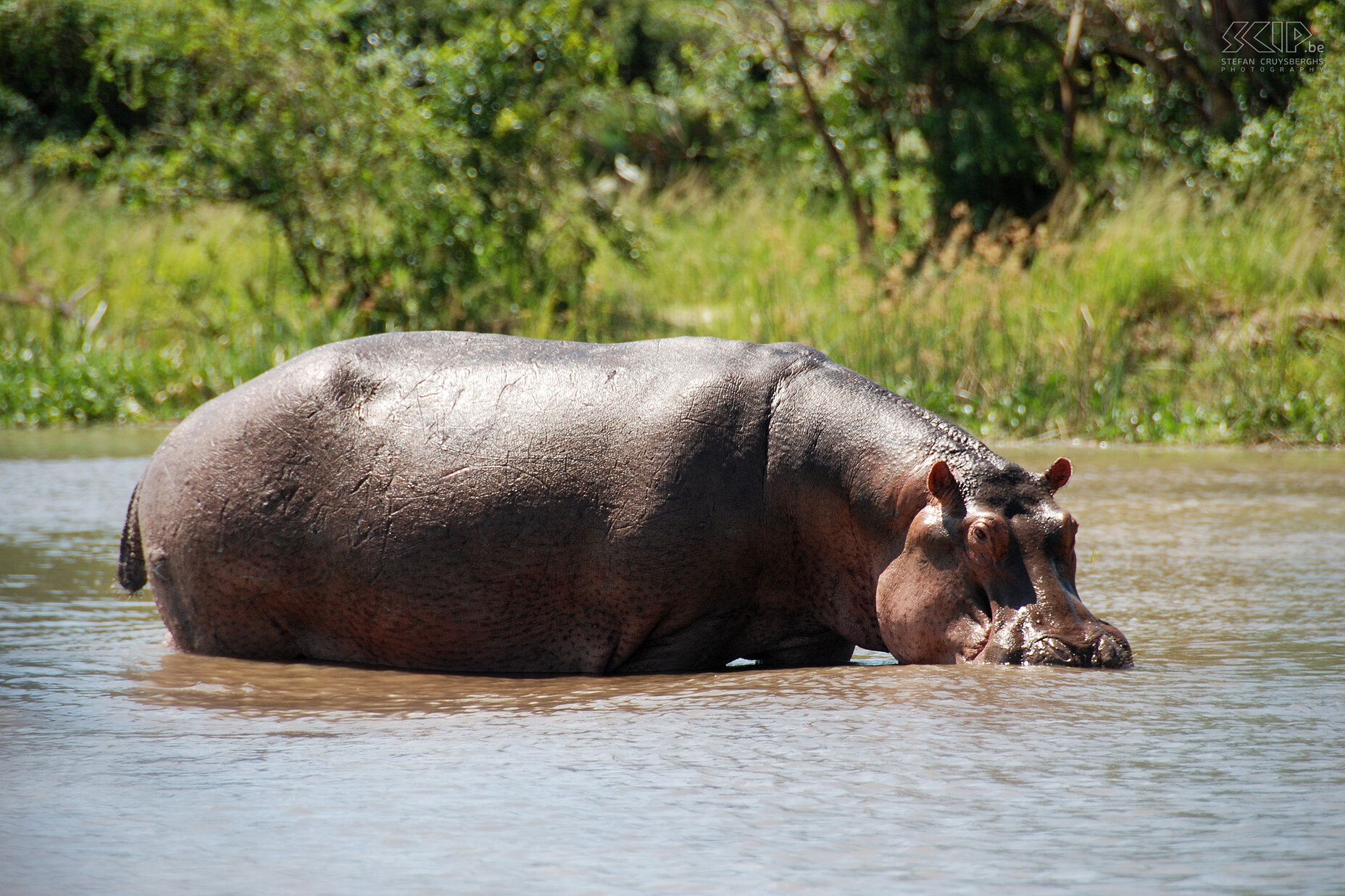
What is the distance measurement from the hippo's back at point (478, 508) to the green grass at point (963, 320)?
637cm

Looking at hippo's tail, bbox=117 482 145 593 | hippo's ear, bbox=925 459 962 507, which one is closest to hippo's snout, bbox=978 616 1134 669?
hippo's ear, bbox=925 459 962 507

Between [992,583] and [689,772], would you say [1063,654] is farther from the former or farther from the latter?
[689,772]

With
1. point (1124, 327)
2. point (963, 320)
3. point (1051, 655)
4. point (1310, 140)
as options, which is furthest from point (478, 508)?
point (1310, 140)

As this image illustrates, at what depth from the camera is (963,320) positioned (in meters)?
10.8

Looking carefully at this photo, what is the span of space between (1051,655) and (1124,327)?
7838 millimetres

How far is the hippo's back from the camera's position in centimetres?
419

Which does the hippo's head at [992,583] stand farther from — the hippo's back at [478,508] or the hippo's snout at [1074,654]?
the hippo's back at [478,508]

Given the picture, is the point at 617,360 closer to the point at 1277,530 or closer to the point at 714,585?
the point at 714,585

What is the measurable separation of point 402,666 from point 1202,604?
8.31 ft

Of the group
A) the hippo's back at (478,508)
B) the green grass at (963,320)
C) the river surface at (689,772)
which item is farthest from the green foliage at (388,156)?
the river surface at (689,772)

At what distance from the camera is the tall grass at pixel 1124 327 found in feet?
33.3

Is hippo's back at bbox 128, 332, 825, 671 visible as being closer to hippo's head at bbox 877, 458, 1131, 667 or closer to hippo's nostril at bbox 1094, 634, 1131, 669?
hippo's head at bbox 877, 458, 1131, 667

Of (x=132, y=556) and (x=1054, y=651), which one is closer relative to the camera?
(x=1054, y=651)

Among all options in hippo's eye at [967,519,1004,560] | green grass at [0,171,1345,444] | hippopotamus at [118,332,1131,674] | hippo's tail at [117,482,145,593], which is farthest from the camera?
green grass at [0,171,1345,444]
